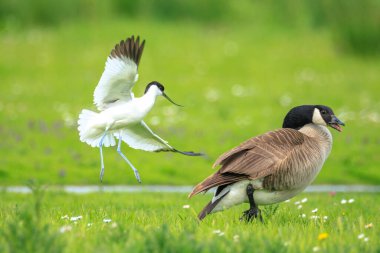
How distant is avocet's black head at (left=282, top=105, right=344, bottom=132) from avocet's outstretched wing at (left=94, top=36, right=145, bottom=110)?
76.6 inches

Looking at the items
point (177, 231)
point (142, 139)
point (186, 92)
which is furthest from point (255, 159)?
point (186, 92)

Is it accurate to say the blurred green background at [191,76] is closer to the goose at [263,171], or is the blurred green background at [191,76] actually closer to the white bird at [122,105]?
the white bird at [122,105]

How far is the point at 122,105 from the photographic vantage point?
820 centimetres

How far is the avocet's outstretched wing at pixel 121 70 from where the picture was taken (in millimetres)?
7731

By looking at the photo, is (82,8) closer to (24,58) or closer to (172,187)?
(24,58)

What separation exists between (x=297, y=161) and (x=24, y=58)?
22.0 metres

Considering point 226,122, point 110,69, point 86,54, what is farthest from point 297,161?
point 86,54

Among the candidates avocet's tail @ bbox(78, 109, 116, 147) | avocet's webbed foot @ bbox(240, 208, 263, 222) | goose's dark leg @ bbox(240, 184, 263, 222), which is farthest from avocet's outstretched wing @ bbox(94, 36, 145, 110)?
avocet's webbed foot @ bbox(240, 208, 263, 222)

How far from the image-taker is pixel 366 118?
63.4ft

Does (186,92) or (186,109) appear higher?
(186,92)

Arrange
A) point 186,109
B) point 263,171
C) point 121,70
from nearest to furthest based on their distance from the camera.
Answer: point 263,171 < point 121,70 < point 186,109

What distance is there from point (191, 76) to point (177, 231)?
63.4ft

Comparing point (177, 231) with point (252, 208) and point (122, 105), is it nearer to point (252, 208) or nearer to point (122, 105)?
point (252, 208)

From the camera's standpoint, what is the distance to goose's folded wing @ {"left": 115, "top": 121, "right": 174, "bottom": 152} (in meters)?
8.65
